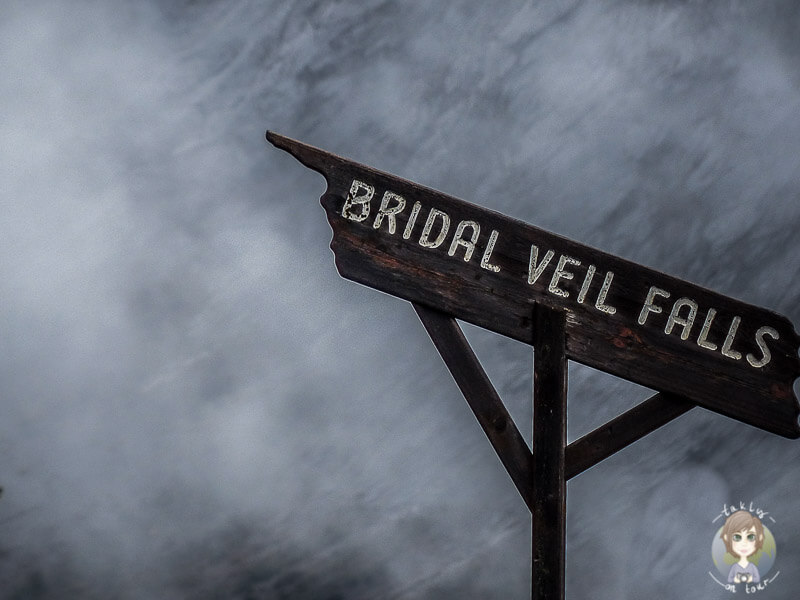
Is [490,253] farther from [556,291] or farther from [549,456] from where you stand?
[549,456]

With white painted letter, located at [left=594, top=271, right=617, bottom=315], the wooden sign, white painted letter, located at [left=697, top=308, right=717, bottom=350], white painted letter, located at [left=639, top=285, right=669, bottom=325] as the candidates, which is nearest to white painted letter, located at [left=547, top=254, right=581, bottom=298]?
the wooden sign

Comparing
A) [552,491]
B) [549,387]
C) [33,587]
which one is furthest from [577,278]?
[33,587]

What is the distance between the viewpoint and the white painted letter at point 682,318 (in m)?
3.68

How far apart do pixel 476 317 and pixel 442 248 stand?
283 millimetres

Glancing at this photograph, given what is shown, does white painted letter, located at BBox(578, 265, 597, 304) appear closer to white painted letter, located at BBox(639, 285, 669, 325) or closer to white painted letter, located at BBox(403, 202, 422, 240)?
white painted letter, located at BBox(639, 285, 669, 325)

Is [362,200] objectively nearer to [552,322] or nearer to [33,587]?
[552,322]

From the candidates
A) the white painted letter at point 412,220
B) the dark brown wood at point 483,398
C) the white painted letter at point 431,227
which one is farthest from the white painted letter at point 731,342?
the white painted letter at point 412,220

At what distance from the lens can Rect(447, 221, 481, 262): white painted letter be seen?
3.59 meters

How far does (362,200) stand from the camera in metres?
3.56

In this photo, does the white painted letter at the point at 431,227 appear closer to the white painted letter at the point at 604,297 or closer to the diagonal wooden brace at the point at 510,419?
the diagonal wooden brace at the point at 510,419

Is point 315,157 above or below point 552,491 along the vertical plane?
above

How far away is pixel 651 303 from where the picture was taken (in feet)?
12.0

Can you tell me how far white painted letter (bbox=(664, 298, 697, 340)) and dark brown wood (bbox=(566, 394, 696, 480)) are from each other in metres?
0.26

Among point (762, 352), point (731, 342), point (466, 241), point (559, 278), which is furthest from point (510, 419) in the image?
Result: point (762, 352)
